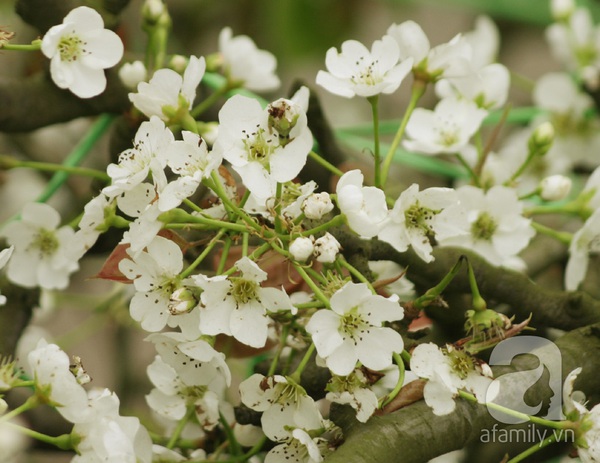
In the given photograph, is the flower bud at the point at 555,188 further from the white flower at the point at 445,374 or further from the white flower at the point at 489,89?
the white flower at the point at 445,374

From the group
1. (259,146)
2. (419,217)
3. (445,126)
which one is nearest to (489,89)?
(445,126)

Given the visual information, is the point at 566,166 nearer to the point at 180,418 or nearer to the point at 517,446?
the point at 517,446

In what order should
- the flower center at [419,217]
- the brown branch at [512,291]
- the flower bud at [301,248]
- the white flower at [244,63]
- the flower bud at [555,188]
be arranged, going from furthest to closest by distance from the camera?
the white flower at [244,63], the flower bud at [555,188], the brown branch at [512,291], the flower center at [419,217], the flower bud at [301,248]

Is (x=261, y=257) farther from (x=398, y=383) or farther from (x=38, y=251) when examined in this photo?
(x=38, y=251)

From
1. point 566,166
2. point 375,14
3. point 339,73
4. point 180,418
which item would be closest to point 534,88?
point 566,166

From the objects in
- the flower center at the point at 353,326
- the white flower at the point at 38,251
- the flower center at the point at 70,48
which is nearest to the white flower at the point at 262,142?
the flower center at the point at 353,326
